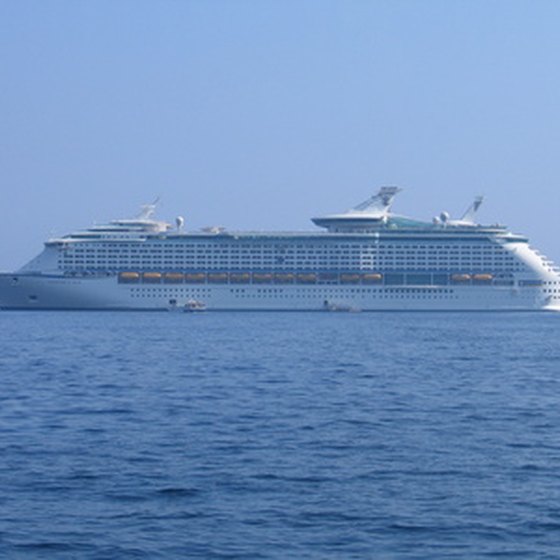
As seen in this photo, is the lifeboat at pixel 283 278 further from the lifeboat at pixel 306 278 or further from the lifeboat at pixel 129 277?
the lifeboat at pixel 129 277

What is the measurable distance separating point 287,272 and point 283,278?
0.68m

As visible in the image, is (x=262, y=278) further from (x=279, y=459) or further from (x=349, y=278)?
(x=279, y=459)

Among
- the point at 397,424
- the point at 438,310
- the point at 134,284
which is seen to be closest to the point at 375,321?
the point at 438,310

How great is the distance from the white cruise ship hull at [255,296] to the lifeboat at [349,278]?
0.51 metres

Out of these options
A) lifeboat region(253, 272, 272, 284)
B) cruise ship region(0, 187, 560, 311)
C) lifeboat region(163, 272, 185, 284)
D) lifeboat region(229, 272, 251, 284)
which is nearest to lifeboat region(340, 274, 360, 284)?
cruise ship region(0, 187, 560, 311)

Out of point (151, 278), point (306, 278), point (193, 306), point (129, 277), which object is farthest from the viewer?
point (306, 278)

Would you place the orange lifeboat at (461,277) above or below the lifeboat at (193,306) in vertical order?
above

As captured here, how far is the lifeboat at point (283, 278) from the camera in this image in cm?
10675

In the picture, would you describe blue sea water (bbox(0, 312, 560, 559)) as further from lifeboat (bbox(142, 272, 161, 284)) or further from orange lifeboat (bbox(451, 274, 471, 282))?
orange lifeboat (bbox(451, 274, 471, 282))

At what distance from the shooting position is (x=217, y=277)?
352 ft

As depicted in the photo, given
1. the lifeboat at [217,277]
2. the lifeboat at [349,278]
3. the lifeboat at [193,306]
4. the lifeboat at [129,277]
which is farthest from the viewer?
the lifeboat at [349,278]

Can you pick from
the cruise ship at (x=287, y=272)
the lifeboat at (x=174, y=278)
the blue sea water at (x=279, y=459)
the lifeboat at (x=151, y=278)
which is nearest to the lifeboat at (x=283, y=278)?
the cruise ship at (x=287, y=272)

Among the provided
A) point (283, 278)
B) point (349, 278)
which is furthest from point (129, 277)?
point (349, 278)

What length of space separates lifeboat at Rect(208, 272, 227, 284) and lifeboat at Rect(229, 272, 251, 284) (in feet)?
1.75
